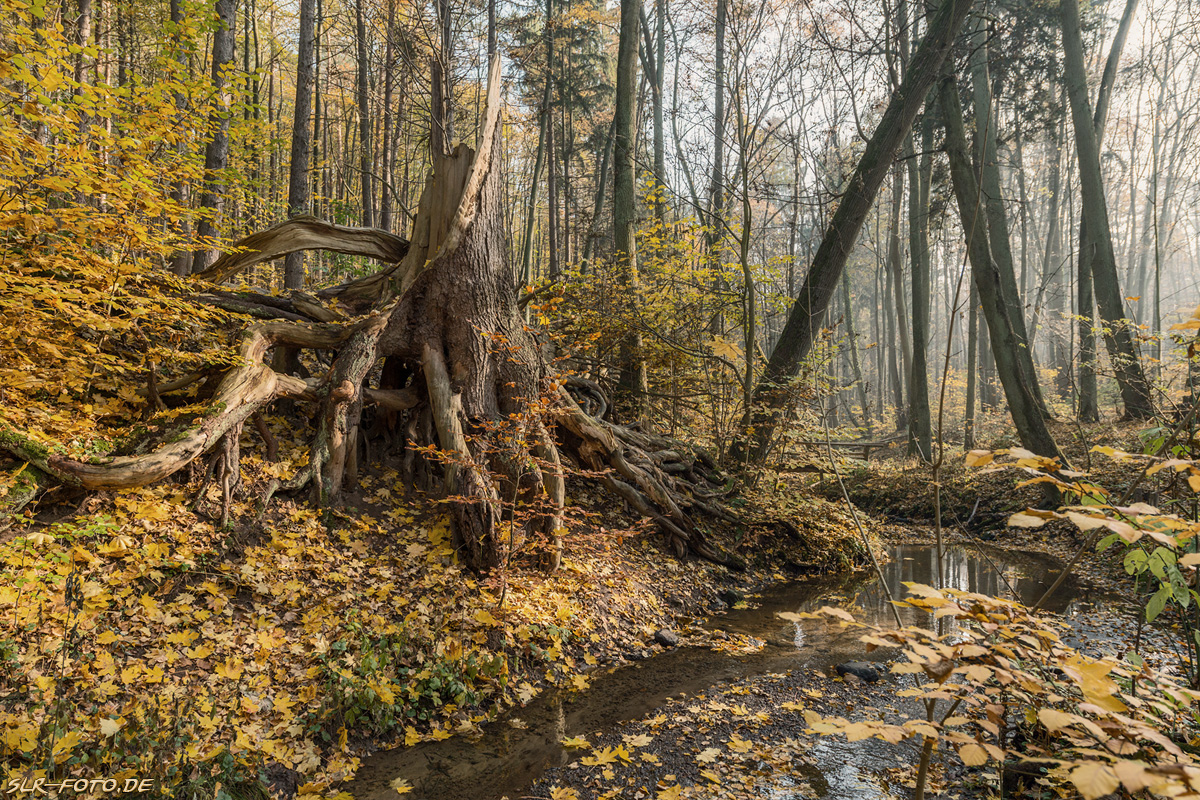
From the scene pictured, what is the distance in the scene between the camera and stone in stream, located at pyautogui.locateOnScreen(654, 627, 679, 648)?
5639 mm

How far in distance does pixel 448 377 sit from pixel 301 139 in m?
6.42

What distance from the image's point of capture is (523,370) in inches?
265

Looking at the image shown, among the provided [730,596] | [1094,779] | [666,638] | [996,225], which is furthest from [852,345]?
[1094,779]

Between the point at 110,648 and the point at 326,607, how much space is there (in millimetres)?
1249

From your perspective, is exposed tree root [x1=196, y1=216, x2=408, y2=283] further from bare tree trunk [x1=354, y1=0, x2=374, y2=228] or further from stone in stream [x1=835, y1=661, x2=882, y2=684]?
stone in stream [x1=835, y1=661, x2=882, y2=684]

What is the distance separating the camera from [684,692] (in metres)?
4.62

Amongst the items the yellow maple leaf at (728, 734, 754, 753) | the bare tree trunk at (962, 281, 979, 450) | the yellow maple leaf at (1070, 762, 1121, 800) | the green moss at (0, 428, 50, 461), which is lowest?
the yellow maple leaf at (728, 734, 754, 753)

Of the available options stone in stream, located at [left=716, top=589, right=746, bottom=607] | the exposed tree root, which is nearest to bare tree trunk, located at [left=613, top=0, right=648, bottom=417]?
stone in stream, located at [left=716, top=589, right=746, bottom=607]

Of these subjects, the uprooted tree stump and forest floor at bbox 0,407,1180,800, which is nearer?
forest floor at bbox 0,407,1180,800

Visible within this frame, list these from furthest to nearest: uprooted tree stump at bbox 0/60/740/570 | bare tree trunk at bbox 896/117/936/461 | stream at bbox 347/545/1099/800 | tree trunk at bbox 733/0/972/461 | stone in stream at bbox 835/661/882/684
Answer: bare tree trunk at bbox 896/117/936/461 → tree trunk at bbox 733/0/972/461 → uprooted tree stump at bbox 0/60/740/570 → stone in stream at bbox 835/661/882/684 → stream at bbox 347/545/1099/800

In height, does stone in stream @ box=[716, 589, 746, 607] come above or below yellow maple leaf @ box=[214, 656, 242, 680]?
below

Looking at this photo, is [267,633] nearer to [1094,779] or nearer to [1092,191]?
[1094,779]

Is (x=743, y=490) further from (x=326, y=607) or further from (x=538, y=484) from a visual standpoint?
(x=326, y=607)

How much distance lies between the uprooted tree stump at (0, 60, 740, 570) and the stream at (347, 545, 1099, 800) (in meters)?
1.36
